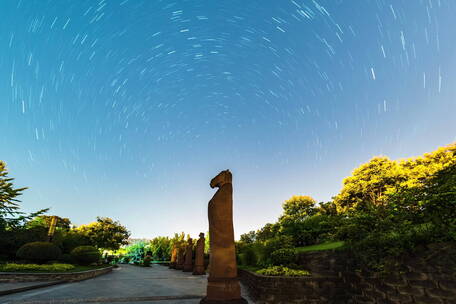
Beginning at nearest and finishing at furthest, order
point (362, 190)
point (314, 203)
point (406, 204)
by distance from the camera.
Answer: point (406, 204), point (362, 190), point (314, 203)

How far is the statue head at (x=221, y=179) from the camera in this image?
22.3 feet

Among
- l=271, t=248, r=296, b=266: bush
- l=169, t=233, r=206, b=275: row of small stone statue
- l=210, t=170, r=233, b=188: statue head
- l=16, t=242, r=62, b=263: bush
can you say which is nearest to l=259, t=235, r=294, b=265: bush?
l=271, t=248, r=296, b=266: bush

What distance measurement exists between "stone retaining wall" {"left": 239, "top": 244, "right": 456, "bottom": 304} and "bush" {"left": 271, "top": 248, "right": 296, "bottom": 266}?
54 centimetres

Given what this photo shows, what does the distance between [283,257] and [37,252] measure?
18.7m

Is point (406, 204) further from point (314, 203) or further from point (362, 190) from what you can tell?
point (314, 203)

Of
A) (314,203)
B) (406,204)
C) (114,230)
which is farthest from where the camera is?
(114,230)

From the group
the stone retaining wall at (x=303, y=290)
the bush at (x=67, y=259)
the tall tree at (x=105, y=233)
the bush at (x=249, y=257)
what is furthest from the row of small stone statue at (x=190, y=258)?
the tall tree at (x=105, y=233)

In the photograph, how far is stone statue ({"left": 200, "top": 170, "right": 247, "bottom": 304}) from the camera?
18.6 ft

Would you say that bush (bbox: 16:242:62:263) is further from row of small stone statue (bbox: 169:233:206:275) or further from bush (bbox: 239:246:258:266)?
bush (bbox: 239:246:258:266)

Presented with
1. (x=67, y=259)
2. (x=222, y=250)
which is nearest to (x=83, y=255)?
(x=67, y=259)

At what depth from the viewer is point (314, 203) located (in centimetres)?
3894

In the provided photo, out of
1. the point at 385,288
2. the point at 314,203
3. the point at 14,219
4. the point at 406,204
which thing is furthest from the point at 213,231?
the point at 314,203

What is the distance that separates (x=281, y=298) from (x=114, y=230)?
43019mm

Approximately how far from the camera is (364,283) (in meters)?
8.25
